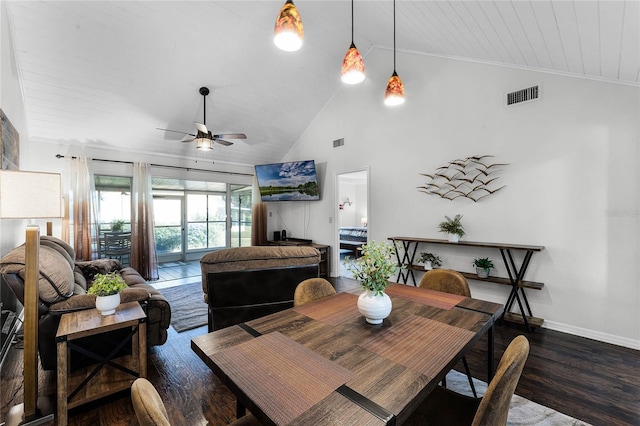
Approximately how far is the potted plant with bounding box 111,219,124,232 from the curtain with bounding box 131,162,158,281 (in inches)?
17.9

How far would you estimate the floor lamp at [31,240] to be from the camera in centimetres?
166

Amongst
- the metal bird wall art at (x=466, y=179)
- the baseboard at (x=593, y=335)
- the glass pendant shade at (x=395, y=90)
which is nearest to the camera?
the glass pendant shade at (x=395, y=90)

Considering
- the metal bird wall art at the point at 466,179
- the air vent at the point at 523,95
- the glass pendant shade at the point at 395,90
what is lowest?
the metal bird wall art at the point at 466,179

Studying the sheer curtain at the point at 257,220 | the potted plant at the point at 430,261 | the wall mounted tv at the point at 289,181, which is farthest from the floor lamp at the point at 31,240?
the sheer curtain at the point at 257,220

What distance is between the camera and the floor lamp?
1656 mm

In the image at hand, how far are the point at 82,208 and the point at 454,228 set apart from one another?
607cm

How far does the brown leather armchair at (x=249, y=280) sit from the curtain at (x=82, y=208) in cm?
369

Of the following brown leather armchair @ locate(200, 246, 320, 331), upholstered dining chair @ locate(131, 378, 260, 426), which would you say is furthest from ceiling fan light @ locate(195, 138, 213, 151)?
upholstered dining chair @ locate(131, 378, 260, 426)

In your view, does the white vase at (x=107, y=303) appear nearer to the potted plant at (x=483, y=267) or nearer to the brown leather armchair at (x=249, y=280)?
the brown leather armchair at (x=249, y=280)

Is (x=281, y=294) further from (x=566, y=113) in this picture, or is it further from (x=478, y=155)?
(x=566, y=113)

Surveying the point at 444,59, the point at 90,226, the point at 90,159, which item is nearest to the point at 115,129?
the point at 90,159

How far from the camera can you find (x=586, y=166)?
9.88 feet

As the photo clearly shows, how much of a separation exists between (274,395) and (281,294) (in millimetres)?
1808

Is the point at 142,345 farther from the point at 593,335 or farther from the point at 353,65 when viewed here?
the point at 593,335
